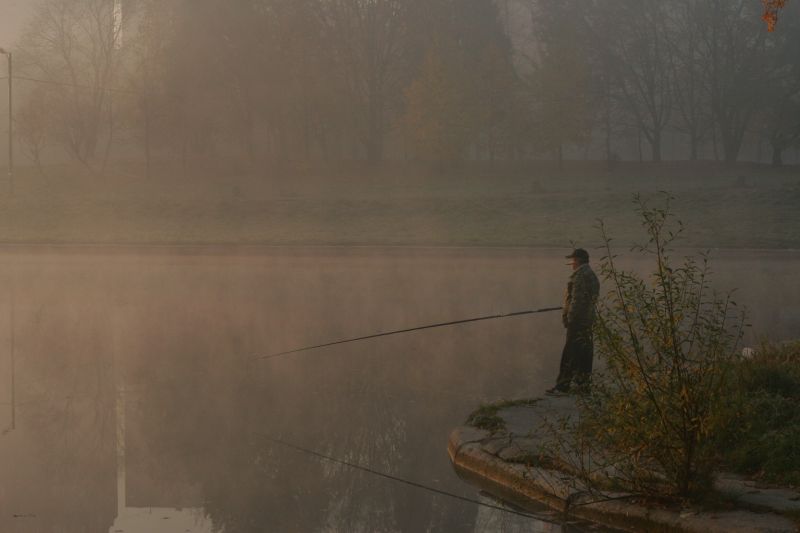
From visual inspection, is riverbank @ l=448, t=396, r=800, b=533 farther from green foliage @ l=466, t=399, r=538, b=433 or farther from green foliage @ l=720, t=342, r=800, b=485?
green foliage @ l=720, t=342, r=800, b=485

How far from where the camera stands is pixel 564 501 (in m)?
7.29

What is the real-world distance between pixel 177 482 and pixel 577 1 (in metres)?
68.8

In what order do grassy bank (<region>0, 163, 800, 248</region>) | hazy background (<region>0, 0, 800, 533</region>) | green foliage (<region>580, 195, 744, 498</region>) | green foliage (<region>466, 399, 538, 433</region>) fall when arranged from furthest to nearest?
1. grassy bank (<region>0, 163, 800, 248</region>)
2. green foliage (<region>466, 399, 538, 433</region>)
3. hazy background (<region>0, 0, 800, 533</region>)
4. green foliage (<region>580, 195, 744, 498</region>)

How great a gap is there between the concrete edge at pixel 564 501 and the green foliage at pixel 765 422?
2.51ft

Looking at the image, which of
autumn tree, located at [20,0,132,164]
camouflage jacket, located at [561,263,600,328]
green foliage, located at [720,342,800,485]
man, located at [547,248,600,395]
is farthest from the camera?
autumn tree, located at [20,0,132,164]

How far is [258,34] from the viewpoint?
67000 millimetres

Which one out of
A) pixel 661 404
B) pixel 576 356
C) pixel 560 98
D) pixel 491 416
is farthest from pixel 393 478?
pixel 560 98

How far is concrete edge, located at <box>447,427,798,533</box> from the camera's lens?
654 centimetres

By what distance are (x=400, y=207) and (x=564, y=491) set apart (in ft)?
135

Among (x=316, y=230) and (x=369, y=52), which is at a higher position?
(x=369, y=52)

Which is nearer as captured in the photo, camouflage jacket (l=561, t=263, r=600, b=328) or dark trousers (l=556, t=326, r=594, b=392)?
dark trousers (l=556, t=326, r=594, b=392)

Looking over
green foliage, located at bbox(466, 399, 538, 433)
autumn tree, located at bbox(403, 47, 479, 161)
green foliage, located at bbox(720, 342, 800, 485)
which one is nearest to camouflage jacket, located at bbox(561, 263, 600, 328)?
green foliage, located at bbox(466, 399, 538, 433)

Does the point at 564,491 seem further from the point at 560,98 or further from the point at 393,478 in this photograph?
the point at 560,98

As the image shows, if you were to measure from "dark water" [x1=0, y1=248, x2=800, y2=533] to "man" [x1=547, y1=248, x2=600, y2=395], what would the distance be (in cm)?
61
